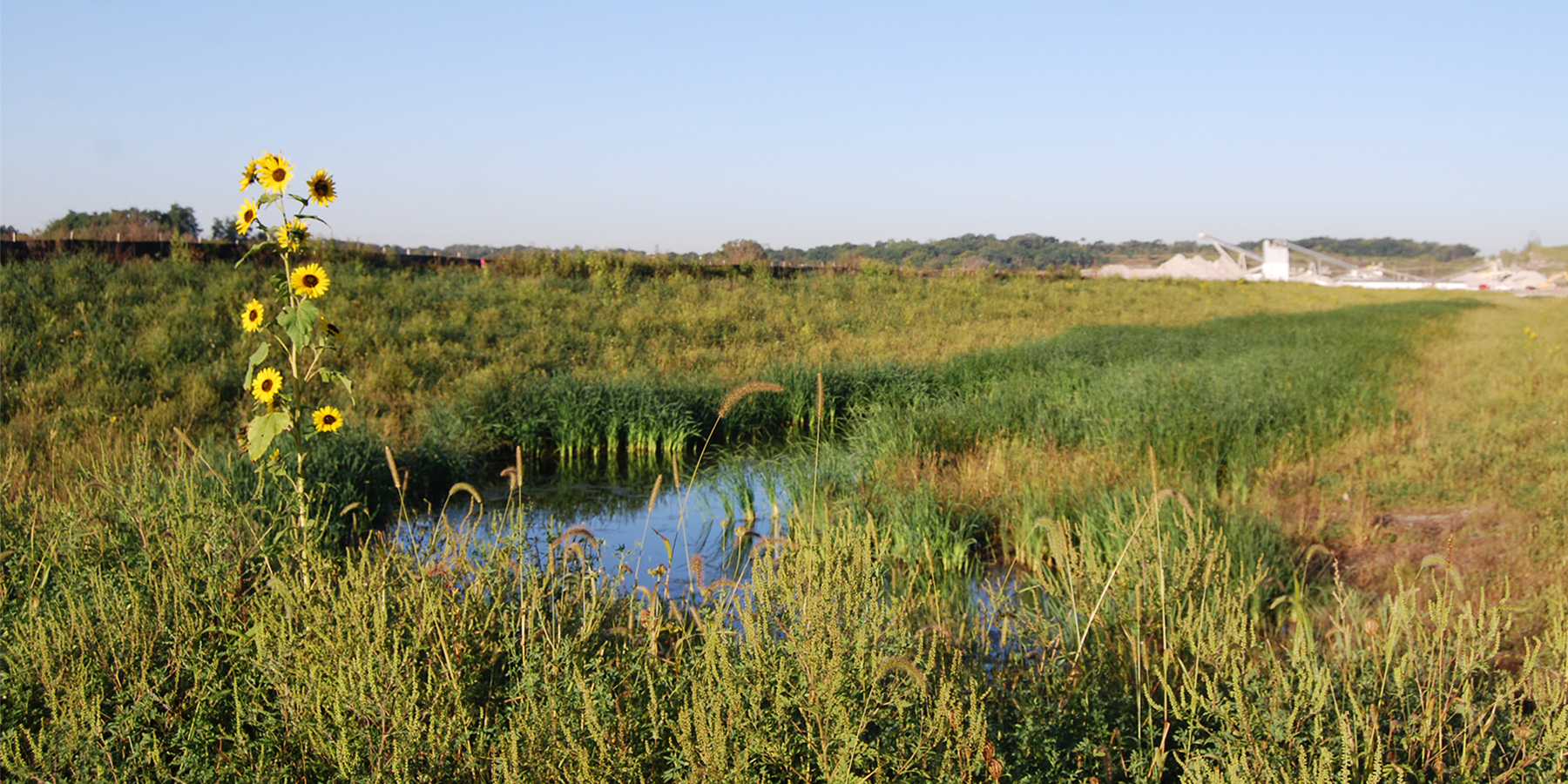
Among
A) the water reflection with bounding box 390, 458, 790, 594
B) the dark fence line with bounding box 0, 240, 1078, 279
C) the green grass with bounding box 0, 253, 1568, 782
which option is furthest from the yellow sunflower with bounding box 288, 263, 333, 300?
the dark fence line with bounding box 0, 240, 1078, 279

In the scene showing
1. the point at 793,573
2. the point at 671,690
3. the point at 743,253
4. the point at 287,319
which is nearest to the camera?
the point at 671,690

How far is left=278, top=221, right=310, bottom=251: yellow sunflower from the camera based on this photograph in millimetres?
3342

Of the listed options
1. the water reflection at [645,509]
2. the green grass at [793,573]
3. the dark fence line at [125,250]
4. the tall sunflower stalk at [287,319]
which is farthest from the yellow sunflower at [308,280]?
the dark fence line at [125,250]

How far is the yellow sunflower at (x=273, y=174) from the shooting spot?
3385mm

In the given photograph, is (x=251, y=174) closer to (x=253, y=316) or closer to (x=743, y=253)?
(x=253, y=316)

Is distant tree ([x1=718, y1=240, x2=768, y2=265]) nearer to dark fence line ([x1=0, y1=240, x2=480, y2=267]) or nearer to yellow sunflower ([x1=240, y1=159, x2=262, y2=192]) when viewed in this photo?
dark fence line ([x1=0, y1=240, x2=480, y2=267])

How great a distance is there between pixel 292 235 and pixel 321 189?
209mm

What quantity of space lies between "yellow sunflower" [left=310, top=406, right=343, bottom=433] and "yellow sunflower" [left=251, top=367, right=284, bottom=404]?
0.85ft

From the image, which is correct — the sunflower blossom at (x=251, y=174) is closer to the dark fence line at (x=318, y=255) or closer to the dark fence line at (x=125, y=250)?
the dark fence line at (x=318, y=255)

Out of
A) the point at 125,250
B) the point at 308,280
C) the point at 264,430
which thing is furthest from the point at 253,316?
the point at 125,250

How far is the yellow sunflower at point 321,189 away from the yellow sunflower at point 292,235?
0.11m

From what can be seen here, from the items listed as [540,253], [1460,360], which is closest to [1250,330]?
[1460,360]

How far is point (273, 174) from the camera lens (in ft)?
11.1

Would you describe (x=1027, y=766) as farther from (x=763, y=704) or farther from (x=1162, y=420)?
(x=1162, y=420)
